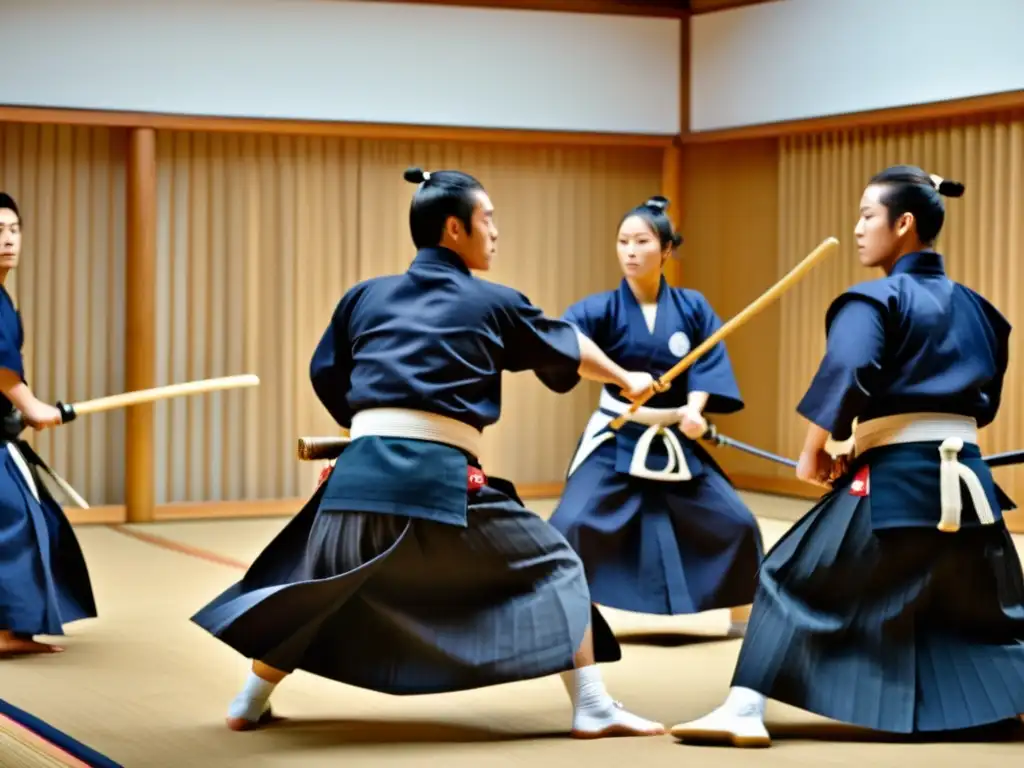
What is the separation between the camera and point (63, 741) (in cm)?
292

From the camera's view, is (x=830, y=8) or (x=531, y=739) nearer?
(x=531, y=739)

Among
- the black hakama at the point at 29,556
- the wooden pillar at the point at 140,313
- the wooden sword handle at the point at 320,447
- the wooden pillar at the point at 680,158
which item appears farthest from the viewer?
the wooden pillar at the point at 680,158

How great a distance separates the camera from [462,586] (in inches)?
127

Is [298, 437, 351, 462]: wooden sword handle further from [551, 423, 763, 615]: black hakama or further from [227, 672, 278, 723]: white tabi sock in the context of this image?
[551, 423, 763, 615]: black hakama

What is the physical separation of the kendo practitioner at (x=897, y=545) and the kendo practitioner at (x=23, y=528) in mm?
1790

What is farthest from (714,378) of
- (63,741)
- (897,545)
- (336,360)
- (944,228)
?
(944,228)

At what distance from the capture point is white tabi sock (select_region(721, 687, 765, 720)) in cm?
318

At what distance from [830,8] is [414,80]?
6.12 feet

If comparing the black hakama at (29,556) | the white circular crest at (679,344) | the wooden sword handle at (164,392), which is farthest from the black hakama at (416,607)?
the white circular crest at (679,344)

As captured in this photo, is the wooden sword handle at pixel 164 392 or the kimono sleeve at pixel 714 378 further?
the kimono sleeve at pixel 714 378

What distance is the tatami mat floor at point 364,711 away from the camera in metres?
3.08

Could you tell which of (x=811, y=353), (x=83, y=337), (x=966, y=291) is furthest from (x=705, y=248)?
(x=966, y=291)

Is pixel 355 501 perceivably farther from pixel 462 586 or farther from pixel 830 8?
pixel 830 8

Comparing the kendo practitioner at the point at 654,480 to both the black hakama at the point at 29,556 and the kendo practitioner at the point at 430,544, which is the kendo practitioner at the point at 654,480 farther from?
the black hakama at the point at 29,556
